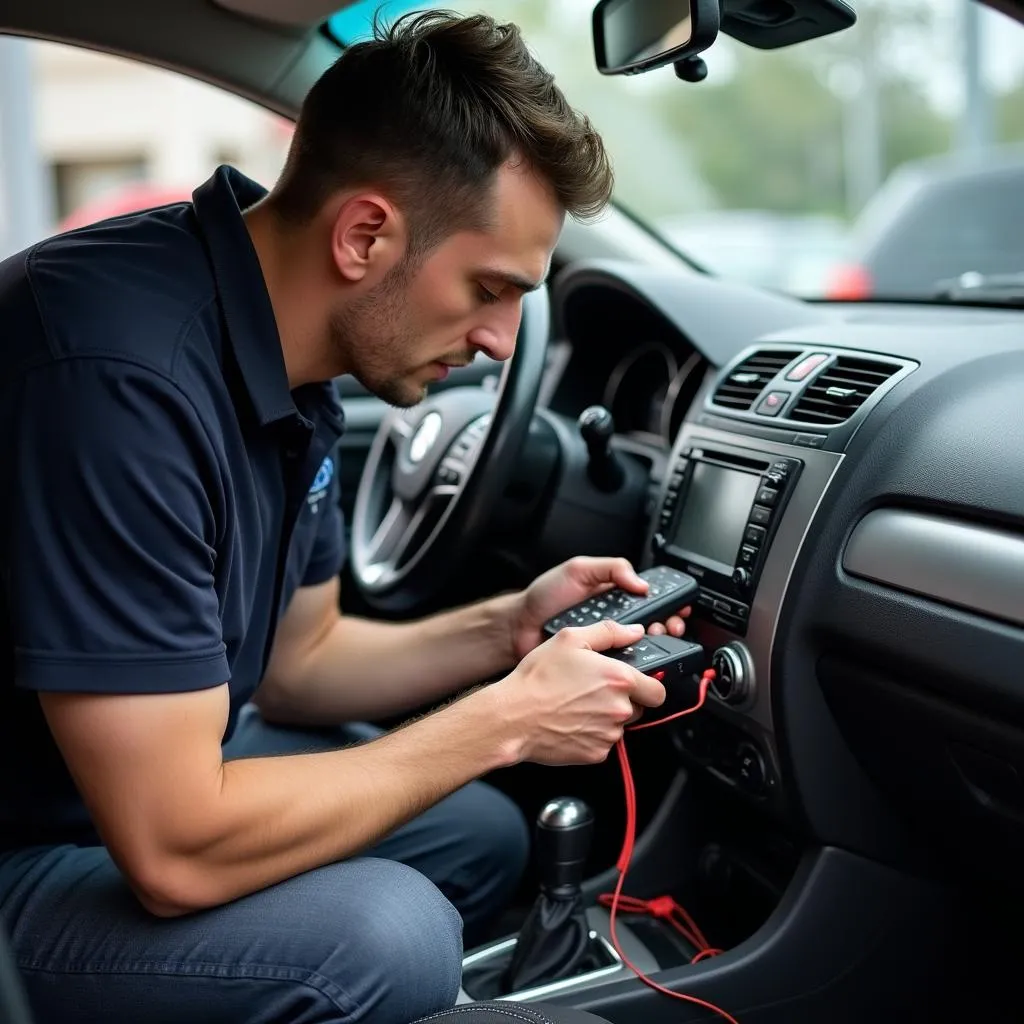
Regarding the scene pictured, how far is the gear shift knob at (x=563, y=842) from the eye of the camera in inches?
64.9

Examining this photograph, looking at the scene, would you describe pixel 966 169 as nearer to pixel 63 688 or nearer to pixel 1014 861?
pixel 1014 861

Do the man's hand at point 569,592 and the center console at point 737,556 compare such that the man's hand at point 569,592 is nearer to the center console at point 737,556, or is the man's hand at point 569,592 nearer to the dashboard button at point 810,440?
Answer: the center console at point 737,556

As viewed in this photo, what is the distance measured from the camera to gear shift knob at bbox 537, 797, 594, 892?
1649mm

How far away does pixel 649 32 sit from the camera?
146cm

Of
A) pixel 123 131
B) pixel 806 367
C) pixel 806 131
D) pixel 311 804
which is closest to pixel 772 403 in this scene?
pixel 806 367

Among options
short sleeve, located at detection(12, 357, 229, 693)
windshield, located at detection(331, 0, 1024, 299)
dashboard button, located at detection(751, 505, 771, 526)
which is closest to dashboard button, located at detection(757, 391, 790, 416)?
dashboard button, located at detection(751, 505, 771, 526)

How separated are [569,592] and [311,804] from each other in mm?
512

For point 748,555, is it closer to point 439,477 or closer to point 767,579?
point 767,579

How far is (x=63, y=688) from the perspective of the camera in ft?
3.53

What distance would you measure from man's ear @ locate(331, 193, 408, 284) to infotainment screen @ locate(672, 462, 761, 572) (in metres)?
0.57

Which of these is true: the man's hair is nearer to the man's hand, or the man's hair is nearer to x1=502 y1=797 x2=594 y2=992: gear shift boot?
the man's hand

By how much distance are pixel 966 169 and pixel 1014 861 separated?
11.6 ft

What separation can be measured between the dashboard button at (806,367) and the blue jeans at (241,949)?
2.65 ft

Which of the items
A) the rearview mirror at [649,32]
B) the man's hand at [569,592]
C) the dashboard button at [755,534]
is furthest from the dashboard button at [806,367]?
the rearview mirror at [649,32]
